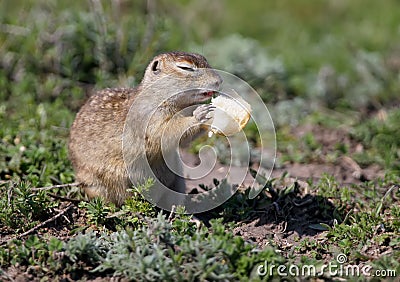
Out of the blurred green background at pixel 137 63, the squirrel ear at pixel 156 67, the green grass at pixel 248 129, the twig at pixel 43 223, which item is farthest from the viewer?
the blurred green background at pixel 137 63

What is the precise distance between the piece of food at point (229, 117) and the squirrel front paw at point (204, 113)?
31 mm

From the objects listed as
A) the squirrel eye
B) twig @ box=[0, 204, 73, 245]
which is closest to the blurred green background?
twig @ box=[0, 204, 73, 245]

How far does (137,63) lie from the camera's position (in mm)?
6887

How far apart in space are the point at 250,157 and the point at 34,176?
1.92 meters

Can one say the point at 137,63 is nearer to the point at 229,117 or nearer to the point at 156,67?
the point at 156,67

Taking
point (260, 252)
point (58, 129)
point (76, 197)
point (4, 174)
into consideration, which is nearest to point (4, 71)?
point (58, 129)

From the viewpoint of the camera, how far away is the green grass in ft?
12.8

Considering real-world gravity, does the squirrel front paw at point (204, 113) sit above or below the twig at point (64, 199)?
above

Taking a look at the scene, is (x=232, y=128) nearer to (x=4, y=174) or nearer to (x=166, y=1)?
(x=4, y=174)

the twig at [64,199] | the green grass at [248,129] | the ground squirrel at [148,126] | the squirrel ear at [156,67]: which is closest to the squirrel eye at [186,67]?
the ground squirrel at [148,126]

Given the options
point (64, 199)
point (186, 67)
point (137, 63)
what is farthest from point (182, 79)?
point (137, 63)

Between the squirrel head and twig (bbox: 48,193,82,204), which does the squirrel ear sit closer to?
the squirrel head

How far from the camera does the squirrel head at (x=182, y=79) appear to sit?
443 cm

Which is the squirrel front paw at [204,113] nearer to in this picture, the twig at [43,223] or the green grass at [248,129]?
the green grass at [248,129]
